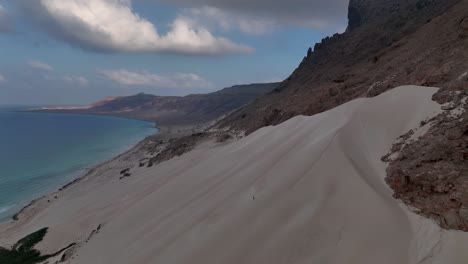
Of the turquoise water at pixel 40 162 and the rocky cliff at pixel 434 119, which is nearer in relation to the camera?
the rocky cliff at pixel 434 119

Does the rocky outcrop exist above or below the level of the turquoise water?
above

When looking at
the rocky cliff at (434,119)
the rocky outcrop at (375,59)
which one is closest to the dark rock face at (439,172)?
the rocky cliff at (434,119)

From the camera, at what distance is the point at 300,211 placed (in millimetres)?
11664

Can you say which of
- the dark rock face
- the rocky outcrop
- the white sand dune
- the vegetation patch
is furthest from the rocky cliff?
the vegetation patch

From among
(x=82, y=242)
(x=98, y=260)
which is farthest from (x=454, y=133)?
(x=82, y=242)

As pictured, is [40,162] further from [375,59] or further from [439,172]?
[439,172]

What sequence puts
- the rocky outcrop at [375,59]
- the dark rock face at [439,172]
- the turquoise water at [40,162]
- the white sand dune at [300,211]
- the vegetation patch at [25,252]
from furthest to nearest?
the turquoise water at [40,162] → the rocky outcrop at [375,59] → the vegetation patch at [25,252] → the white sand dune at [300,211] → the dark rock face at [439,172]

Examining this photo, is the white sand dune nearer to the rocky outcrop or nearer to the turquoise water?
the rocky outcrop

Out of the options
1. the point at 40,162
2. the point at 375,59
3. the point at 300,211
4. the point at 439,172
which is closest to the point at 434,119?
the point at 439,172

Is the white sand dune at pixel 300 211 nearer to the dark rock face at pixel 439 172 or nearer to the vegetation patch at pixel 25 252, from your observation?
the dark rock face at pixel 439 172

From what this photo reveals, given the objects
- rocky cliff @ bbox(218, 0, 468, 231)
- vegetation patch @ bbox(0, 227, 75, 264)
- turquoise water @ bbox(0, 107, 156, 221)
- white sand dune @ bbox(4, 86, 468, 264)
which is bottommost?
turquoise water @ bbox(0, 107, 156, 221)

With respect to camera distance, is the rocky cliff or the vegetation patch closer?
the rocky cliff

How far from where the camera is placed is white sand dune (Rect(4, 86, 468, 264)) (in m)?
9.84

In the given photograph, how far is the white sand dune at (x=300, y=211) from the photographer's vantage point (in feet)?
32.3
